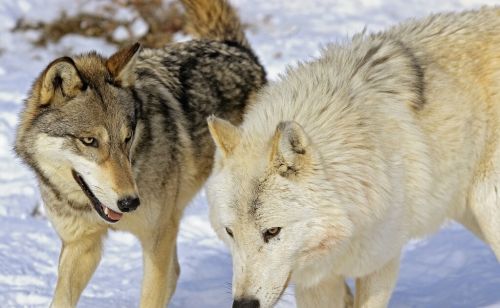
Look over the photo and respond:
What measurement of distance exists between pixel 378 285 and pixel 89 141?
1.84 m

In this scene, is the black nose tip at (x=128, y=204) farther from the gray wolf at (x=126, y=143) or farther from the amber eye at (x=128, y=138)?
the amber eye at (x=128, y=138)

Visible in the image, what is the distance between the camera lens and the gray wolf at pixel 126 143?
4.84 m

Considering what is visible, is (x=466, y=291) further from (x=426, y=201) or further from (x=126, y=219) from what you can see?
(x=126, y=219)

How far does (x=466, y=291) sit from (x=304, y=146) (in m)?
2.88

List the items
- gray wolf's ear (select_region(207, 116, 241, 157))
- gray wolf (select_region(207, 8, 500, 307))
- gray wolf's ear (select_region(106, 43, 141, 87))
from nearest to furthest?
1. gray wolf (select_region(207, 8, 500, 307))
2. gray wolf's ear (select_region(207, 116, 241, 157))
3. gray wolf's ear (select_region(106, 43, 141, 87))

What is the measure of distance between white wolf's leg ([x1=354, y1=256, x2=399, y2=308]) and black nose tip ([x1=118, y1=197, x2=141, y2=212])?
1.39 metres

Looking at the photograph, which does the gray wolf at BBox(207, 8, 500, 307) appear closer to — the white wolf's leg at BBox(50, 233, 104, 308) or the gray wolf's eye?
the gray wolf's eye

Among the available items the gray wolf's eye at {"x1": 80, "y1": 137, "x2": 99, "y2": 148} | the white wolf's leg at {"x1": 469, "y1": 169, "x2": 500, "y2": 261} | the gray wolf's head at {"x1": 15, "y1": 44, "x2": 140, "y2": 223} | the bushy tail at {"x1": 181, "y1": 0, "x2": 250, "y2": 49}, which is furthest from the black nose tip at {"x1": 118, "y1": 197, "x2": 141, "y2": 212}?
the bushy tail at {"x1": 181, "y1": 0, "x2": 250, "y2": 49}

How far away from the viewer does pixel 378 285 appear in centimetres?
497

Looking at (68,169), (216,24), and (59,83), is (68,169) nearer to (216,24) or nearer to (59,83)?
(59,83)

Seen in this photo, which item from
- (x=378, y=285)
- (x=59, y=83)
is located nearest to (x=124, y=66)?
(x=59, y=83)

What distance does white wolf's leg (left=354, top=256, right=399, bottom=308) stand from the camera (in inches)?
194

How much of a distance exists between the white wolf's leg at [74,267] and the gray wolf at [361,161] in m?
1.26

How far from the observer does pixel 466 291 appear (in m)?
6.39
